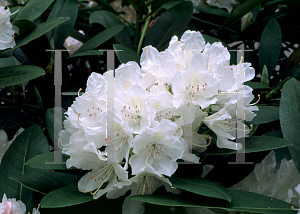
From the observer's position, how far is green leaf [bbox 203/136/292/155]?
2.17 ft

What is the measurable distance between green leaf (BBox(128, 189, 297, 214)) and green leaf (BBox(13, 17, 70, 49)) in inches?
22.3

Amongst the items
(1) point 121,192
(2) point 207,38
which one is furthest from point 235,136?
(2) point 207,38

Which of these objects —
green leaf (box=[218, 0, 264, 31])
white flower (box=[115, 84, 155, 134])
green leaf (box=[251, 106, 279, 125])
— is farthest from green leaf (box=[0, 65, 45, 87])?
green leaf (box=[218, 0, 264, 31])

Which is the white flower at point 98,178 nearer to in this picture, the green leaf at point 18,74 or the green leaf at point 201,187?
the green leaf at point 201,187

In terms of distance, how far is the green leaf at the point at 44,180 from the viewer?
27.7 inches

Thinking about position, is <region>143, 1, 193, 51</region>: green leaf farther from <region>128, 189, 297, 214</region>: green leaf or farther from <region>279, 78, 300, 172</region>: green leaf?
<region>128, 189, 297, 214</region>: green leaf

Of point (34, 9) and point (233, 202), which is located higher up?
point (34, 9)

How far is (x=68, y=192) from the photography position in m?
0.67

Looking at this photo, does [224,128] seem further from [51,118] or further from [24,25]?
[24,25]

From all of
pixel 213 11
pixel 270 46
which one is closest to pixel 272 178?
pixel 270 46

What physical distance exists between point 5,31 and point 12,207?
54 cm

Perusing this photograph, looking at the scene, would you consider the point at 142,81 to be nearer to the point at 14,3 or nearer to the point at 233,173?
the point at 233,173

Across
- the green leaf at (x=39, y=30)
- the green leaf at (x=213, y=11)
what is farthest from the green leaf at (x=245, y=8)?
the green leaf at (x=39, y=30)

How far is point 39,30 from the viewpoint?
0.89 metres
